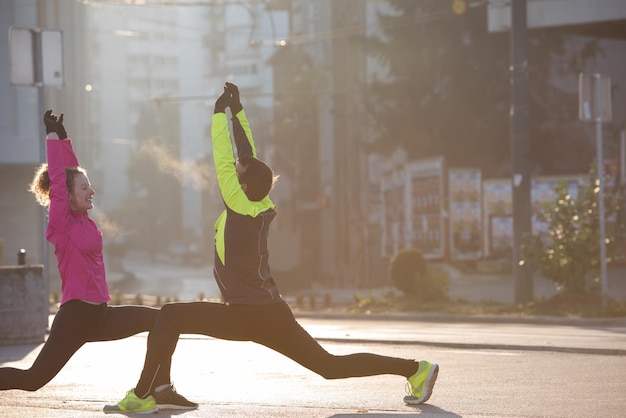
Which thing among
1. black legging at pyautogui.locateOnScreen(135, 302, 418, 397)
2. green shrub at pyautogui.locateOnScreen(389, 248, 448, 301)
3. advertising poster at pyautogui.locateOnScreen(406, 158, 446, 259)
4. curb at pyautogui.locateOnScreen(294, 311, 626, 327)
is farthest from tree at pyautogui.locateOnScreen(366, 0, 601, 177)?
black legging at pyautogui.locateOnScreen(135, 302, 418, 397)

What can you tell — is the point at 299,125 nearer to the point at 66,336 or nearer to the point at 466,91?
the point at 466,91

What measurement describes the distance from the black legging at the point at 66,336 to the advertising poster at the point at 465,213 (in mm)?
28655

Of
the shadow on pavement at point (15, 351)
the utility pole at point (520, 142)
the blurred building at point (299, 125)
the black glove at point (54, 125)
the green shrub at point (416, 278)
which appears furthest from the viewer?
the blurred building at point (299, 125)

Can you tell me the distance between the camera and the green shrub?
2619 cm

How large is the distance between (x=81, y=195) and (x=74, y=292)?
612mm

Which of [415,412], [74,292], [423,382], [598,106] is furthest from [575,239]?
[74,292]

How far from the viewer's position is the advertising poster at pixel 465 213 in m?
37.2

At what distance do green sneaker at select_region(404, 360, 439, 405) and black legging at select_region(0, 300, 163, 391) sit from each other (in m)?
1.83

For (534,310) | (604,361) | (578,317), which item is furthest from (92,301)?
(534,310)

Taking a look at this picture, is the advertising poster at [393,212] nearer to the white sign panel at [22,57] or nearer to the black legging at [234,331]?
the white sign panel at [22,57]

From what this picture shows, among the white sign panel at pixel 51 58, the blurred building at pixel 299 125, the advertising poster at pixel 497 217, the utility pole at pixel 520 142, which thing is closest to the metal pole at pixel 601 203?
the utility pole at pixel 520 142

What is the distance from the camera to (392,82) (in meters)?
39.9

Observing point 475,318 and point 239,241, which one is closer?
point 239,241

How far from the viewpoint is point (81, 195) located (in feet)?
29.0
